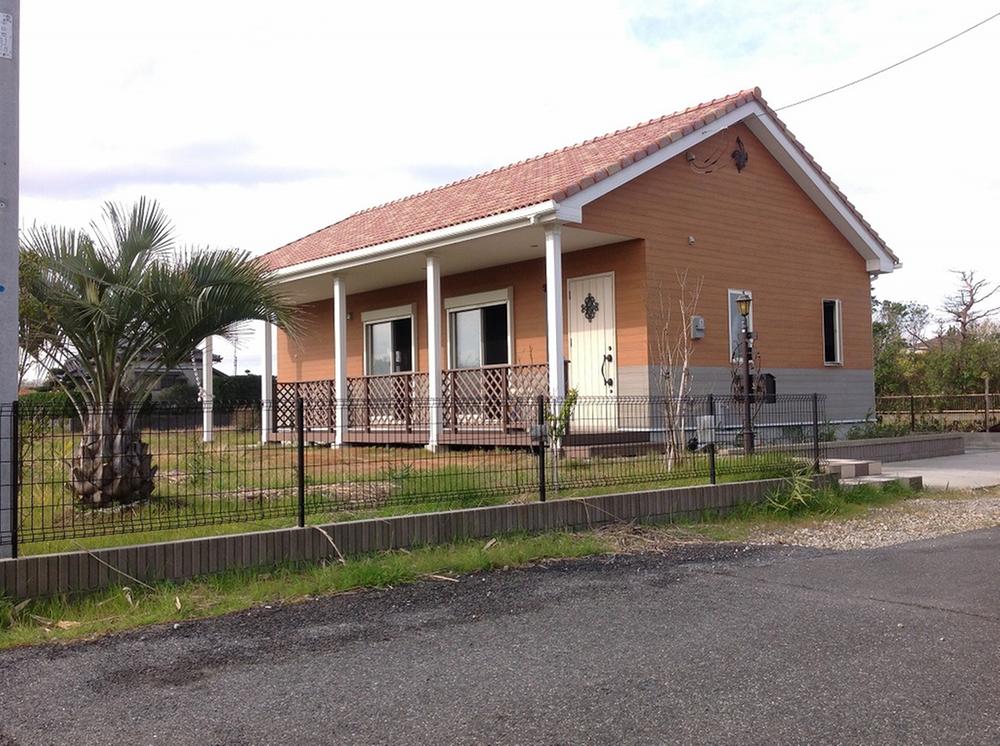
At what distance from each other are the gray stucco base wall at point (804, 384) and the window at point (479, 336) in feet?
9.33

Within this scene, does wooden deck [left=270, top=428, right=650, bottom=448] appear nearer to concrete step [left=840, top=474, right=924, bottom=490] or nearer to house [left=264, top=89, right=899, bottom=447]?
house [left=264, top=89, right=899, bottom=447]

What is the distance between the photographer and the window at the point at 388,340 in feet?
60.3

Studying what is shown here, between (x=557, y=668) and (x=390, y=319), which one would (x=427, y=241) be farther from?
(x=557, y=668)

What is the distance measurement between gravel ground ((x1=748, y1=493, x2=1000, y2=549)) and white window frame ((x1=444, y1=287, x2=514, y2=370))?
23.8ft

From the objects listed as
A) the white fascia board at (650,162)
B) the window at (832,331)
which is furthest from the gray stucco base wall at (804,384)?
the white fascia board at (650,162)

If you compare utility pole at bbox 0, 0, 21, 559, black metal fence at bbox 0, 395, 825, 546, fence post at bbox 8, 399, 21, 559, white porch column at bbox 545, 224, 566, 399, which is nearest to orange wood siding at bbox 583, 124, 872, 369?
white porch column at bbox 545, 224, 566, 399

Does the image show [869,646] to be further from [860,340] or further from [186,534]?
[860,340]

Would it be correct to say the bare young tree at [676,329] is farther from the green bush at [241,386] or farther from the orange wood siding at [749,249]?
the green bush at [241,386]

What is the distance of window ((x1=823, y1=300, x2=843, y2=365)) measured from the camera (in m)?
17.3

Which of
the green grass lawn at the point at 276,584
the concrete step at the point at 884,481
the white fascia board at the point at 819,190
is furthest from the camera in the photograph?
the white fascia board at the point at 819,190

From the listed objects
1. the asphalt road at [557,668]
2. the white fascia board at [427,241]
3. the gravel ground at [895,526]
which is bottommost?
the asphalt road at [557,668]

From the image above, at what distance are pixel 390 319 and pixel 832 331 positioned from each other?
8.43 m

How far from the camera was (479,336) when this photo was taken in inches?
664

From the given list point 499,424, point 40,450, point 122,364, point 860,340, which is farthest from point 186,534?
point 860,340
